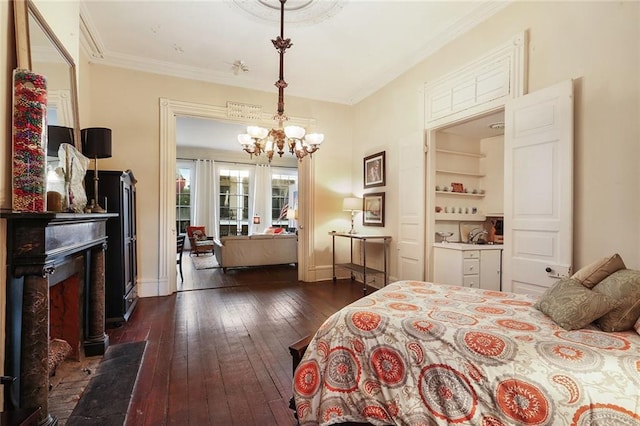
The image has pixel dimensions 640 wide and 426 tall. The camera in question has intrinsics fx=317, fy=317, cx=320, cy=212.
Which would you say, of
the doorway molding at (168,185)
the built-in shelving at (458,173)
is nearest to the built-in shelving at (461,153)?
the built-in shelving at (458,173)

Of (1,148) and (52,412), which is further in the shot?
(52,412)

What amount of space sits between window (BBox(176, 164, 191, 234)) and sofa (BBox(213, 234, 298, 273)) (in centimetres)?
359

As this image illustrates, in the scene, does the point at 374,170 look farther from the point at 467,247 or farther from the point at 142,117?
the point at 142,117

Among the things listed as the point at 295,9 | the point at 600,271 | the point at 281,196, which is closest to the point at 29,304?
the point at 600,271

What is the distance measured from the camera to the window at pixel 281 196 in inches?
408

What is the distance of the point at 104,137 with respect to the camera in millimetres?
2941

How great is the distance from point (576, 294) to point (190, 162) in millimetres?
9820

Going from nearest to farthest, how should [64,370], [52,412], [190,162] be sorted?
1. [52,412]
2. [64,370]
3. [190,162]

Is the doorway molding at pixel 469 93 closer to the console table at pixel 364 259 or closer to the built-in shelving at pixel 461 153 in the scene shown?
the built-in shelving at pixel 461 153

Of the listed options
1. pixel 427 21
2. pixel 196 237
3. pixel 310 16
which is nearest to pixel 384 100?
pixel 427 21

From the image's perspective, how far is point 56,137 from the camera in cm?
222

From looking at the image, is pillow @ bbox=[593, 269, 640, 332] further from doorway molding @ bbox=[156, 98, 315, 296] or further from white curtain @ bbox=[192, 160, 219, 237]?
white curtain @ bbox=[192, 160, 219, 237]

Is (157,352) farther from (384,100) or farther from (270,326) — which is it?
(384,100)

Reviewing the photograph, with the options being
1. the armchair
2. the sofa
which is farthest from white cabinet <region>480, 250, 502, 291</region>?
the armchair
